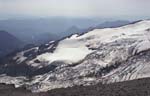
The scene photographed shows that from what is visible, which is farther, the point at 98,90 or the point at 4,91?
the point at 4,91

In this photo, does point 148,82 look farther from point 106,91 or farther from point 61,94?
point 61,94

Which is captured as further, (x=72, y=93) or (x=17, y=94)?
(x=17, y=94)

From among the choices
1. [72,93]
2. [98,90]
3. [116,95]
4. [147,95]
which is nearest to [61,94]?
[72,93]

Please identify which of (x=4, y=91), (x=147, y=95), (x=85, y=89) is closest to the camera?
(x=147, y=95)

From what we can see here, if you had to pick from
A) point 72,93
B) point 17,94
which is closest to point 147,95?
point 72,93

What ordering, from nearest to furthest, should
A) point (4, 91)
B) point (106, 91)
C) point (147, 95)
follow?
1. point (147, 95)
2. point (106, 91)
3. point (4, 91)

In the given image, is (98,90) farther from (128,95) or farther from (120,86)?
(128,95)

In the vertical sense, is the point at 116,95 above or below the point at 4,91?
above

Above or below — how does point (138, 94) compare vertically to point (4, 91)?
above

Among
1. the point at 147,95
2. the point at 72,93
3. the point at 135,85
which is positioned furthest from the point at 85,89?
the point at 147,95
